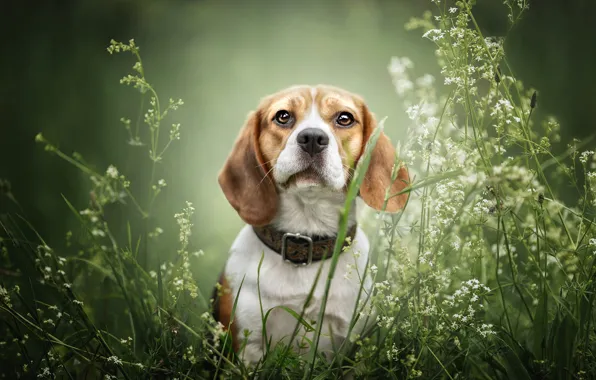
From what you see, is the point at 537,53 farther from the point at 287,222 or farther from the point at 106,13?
the point at 106,13

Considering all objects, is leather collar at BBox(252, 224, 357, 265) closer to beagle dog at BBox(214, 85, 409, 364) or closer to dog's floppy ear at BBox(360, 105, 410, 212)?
beagle dog at BBox(214, 85, 409, 364)

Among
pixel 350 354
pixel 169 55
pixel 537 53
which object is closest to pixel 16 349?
pixel 350 354

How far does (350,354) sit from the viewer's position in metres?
2.10

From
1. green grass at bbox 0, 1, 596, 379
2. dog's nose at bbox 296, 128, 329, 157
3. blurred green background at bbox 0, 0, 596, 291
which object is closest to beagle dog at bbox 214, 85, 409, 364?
dog's nose at bbox 296, 128, 329, 157

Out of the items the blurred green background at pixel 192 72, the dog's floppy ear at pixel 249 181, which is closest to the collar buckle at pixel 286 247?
the dog's floppy ear at pixel 249 181

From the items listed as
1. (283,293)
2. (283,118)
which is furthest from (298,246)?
(283,118)

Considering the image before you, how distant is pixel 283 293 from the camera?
2.24 m

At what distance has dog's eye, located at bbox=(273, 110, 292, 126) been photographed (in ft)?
7.67

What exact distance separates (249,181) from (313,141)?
39cm

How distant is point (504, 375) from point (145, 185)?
1797mm

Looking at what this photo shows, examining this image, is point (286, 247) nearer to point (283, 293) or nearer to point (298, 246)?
point (298, 246)

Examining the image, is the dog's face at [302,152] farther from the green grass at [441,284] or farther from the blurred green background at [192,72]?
the blurred green background at [192,72]

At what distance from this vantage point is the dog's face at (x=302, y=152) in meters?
2.15

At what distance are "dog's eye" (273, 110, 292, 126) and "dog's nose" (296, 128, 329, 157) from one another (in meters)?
0.23
